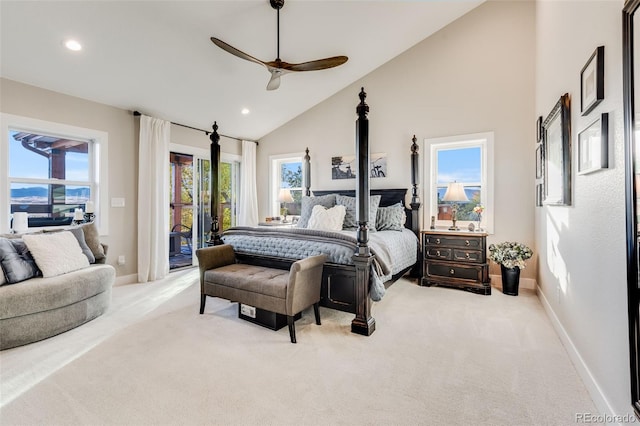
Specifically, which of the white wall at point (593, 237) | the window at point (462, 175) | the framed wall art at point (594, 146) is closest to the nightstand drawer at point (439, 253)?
the window at point (462, 175)

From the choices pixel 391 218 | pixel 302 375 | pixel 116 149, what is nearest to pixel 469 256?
pixel 391 218

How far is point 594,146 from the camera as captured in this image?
180 centimetres

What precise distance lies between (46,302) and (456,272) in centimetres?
448

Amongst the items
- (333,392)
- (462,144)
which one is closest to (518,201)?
(462,144)

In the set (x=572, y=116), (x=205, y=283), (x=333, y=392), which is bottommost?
(x=333, y=392)

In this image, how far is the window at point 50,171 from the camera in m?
3.39

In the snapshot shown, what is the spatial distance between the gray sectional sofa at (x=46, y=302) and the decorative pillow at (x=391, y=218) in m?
3.42

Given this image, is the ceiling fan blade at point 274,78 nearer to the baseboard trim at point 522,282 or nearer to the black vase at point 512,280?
the black vase at point 512,280

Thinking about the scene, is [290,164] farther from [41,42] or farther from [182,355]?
[182,355]

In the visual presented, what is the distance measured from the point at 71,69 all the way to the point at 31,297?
99.3 inches

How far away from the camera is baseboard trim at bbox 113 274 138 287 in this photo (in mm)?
4266

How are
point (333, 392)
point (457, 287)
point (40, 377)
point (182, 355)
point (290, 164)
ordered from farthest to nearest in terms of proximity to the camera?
point (290, 164), point (457, 287), point (182, 355), point (40, 377), point (333, 392)

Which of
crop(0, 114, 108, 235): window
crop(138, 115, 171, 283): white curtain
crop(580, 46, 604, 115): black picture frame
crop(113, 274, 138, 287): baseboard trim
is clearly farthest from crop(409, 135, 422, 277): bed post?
crop(0, 114, 108, 235): window

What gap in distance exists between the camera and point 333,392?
1842mm
